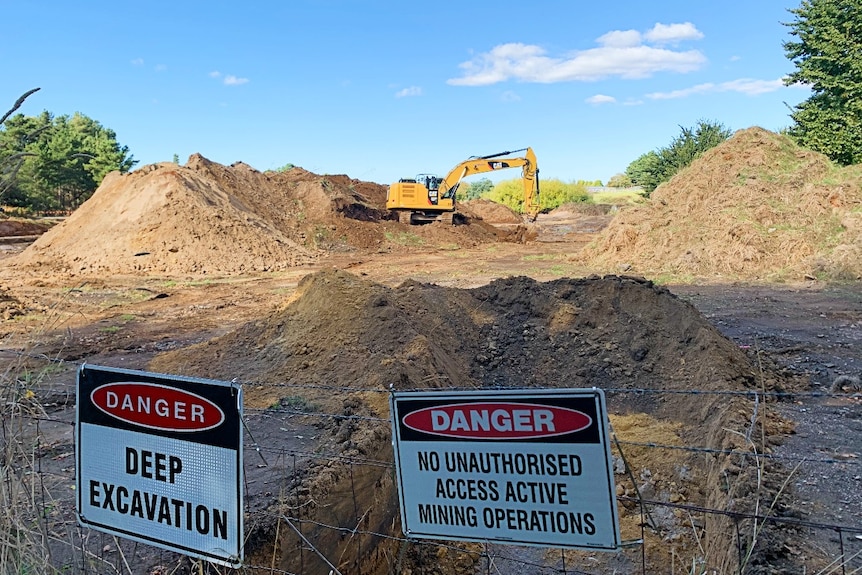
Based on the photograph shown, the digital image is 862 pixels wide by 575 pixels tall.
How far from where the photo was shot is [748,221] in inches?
733

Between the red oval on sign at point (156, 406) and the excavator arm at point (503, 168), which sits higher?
the excavator arm at point (503, 168)

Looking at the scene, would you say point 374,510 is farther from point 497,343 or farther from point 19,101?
point 497,343

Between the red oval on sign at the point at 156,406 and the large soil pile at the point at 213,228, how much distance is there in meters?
19.3

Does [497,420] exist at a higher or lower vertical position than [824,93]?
lower

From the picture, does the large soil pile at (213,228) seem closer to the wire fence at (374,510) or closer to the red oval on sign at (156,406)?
the wire fence at (374,510)

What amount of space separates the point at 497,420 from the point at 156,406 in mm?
1332

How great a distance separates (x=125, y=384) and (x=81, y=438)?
339 mm

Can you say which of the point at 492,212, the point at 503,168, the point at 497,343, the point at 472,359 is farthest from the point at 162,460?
the point at 492,212

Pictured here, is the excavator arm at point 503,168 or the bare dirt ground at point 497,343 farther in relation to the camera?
the excavator arm at point 503,168

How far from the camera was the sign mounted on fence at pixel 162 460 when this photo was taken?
248 centimetres

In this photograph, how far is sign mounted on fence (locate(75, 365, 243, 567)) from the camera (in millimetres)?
2477

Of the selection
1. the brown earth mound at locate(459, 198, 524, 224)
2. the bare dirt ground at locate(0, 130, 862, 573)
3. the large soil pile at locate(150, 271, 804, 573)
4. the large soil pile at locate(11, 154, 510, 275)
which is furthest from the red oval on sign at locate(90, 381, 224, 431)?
the brown earth mound at locate(459, 198, 524, 224)

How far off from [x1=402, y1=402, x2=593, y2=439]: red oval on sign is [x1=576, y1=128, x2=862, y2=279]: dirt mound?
16.4 metres

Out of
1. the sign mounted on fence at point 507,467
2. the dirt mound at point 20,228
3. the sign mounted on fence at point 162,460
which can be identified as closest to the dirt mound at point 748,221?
the sign mounted on fence at point 507,467
